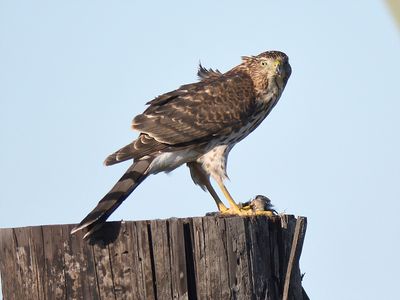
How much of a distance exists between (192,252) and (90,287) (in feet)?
1.73

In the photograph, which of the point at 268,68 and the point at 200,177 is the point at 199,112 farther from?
the point at 268,68

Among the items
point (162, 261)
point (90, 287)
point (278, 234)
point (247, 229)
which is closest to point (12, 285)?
point (90, 287)

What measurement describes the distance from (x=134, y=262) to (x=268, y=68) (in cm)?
462

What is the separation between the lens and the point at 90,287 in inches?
129

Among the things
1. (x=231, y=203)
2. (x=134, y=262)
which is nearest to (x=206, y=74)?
(x=231, y=203)

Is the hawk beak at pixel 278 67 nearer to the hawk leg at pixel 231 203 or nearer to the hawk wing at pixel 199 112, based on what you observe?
the hawk wing at pixel 199 112

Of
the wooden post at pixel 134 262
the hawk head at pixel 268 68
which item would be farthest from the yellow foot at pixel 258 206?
the hawk head at pixel 268 68

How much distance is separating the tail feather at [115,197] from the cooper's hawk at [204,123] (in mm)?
14

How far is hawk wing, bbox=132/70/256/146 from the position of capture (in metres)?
6.29

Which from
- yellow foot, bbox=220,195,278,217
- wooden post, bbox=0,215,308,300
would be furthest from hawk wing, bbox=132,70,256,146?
wooden post, bbox=0,215,308,300

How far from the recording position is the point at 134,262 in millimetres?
3262

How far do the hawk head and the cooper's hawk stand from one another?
0.4 inches

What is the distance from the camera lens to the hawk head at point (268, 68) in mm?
7367

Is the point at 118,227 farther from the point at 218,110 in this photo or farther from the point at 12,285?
the point at 218,110
